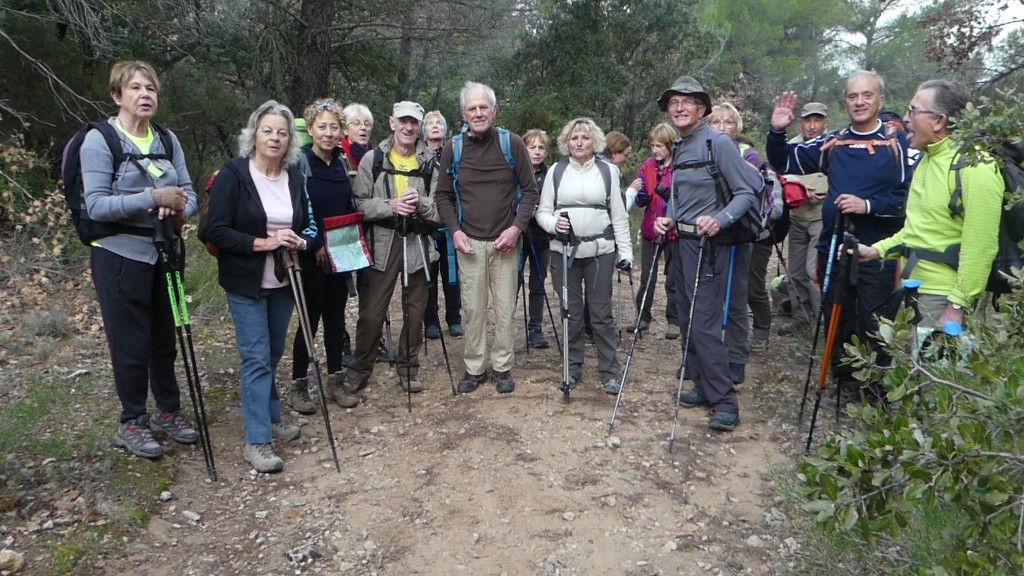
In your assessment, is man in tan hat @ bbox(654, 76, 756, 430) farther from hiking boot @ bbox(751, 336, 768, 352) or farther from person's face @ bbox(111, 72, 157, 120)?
person's face @ bbox(111, 72, 157, 120)

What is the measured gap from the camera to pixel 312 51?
34.5 feet

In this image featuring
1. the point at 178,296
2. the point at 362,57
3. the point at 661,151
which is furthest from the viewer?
the point at 362,57

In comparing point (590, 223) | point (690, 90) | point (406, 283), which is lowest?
point (406, 283)

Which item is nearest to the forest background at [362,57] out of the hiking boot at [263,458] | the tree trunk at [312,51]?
the tree trunk at [312,51]

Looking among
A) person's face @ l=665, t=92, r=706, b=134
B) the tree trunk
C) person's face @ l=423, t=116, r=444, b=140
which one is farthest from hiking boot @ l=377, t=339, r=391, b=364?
the tree trunk

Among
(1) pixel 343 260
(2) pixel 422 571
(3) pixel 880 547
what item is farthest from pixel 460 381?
(3) pixel 880 547

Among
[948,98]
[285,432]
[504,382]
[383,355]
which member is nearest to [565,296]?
[504,382]

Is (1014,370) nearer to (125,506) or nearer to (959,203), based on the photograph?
(959,203)

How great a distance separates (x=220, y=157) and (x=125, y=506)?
8.34 metres

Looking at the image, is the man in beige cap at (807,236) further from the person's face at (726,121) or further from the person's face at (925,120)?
the person's face at (925,120)

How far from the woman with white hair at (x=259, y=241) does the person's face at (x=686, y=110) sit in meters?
2.35

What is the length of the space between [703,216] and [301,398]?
2.96 m

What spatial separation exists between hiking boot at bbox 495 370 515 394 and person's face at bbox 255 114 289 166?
2221 millimetres

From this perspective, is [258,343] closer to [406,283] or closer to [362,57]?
[406,283]
